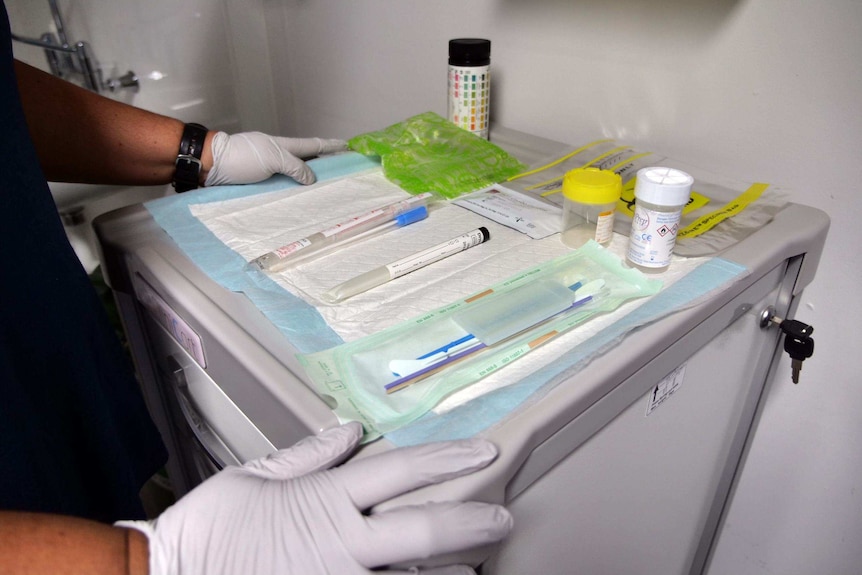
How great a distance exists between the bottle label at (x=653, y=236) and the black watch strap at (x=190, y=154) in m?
0.52

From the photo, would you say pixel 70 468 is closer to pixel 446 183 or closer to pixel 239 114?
pixel 446 183

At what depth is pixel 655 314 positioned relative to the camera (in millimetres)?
477

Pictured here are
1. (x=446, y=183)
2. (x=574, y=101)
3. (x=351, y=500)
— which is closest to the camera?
(x=351, y=500)

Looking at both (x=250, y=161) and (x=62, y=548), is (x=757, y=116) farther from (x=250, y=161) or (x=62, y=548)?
(x=62, y=548)

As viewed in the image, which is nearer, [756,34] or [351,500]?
[351,500]

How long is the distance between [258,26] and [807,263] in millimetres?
1271

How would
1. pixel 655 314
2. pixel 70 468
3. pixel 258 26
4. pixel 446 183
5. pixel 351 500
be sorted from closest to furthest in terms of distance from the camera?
pixel 351 500 → pixel 655 314 → pixel 70 468 → pixel 446 183 → pixel 258 26

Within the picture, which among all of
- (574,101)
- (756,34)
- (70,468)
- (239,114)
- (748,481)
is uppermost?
(756,34)

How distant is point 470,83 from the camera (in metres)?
0.80

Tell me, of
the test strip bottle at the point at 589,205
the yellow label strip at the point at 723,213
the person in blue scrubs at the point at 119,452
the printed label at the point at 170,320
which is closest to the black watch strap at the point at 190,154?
the person in blue scrubs at the point at 119,452

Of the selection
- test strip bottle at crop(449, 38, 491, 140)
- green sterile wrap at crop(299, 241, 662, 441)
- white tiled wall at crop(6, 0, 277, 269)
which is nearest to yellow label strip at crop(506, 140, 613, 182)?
test strip bottle at crop(449, 38, 491, 140)

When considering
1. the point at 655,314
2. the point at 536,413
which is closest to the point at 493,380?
the point at 536,413

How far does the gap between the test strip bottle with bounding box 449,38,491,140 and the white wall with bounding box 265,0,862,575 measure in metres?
0.13

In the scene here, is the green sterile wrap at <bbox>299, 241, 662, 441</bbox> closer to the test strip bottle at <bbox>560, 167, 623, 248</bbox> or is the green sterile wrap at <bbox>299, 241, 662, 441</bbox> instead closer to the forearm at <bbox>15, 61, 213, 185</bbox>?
the test strip bottle at <bbox>560, 167, 623, 248</bbox>
